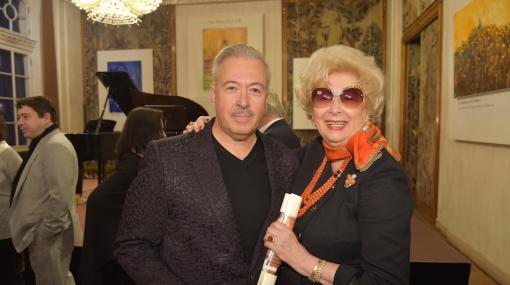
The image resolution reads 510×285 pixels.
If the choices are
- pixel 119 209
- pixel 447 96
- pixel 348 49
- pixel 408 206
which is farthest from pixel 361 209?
pixel 447 96

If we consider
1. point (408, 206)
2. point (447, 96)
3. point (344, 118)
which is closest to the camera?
point (408, 206)

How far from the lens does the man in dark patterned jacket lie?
1373 millimetres

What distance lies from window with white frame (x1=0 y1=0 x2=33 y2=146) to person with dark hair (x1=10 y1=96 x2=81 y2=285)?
4786mm

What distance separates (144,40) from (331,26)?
4003 millimetres

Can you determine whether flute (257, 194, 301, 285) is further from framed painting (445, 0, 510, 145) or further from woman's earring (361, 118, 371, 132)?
framed painting (445, 0, 510, 145)

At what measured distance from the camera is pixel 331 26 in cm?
787

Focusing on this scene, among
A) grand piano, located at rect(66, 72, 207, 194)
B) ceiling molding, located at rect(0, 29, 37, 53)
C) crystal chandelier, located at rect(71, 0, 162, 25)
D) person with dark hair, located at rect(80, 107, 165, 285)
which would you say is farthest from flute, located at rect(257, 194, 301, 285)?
ceiling molding, located at rect(0, 29, 37, 53)

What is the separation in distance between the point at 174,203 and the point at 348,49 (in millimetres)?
829

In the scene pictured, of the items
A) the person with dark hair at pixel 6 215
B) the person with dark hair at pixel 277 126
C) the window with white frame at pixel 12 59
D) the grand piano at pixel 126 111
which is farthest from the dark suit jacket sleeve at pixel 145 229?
the window with white frame at pixel 12 59

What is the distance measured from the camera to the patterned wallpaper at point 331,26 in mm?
7750

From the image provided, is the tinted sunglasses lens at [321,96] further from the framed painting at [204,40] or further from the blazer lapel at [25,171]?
the framed painting at [204,40]

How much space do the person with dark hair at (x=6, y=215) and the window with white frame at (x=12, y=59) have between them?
14.6ft

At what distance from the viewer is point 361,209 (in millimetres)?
1197

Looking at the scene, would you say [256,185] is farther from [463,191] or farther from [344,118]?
[463,191]
